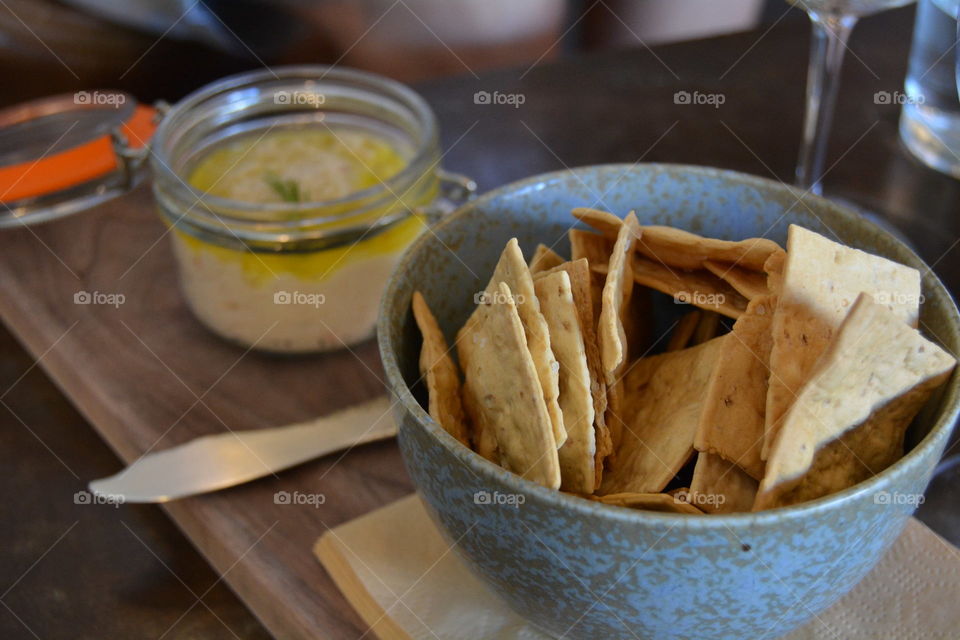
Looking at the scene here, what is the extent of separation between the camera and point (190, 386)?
880 millimetres

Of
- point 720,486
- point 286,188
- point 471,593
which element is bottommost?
point 471,593

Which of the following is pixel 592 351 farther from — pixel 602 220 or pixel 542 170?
pixel 542 170

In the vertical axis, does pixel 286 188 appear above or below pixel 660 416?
above

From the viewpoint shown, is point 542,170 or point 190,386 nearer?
point 190,386

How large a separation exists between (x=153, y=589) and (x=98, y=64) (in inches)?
46.4

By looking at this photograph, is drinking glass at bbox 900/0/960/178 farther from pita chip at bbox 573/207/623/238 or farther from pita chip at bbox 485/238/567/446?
pita chip at bbox 485/238/567/446

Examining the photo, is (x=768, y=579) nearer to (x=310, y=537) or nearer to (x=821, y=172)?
(x=310, y=537)

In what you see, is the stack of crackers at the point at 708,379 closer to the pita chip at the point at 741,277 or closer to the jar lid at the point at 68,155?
the pita chip at the point at 741,277

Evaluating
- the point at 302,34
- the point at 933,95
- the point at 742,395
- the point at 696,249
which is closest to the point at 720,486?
the point at 742,395

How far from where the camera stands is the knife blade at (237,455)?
75 cm

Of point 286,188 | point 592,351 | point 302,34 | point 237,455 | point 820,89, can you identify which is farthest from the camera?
point 302,34

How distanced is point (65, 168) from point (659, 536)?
907 millimetres

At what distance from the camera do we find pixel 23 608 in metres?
0.71

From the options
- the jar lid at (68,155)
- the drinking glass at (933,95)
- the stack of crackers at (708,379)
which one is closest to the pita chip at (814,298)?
the stack of crackers at (708,379)
